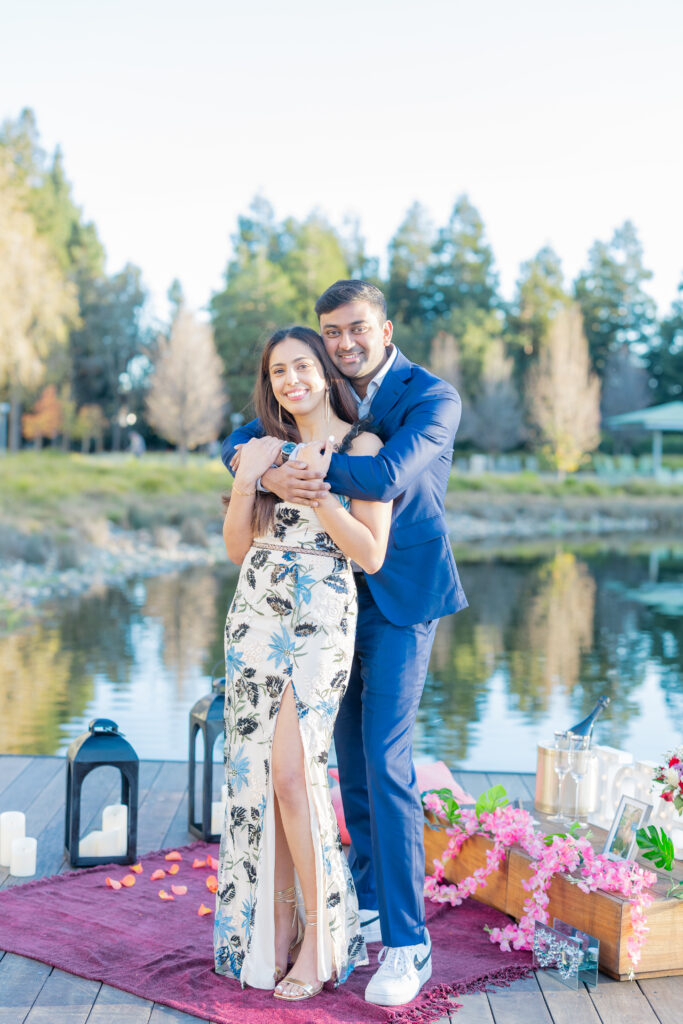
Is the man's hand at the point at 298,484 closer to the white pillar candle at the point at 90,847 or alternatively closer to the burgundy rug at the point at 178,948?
the burgundy rug at the point at 178,948

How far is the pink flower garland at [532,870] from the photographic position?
2.44 meters

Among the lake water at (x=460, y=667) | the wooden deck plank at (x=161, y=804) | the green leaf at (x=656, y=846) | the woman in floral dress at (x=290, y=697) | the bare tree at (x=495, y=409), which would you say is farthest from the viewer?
the bare tree at (x=495, y=409)

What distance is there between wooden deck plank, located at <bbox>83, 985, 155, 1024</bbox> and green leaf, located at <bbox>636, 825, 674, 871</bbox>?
1.27 meters

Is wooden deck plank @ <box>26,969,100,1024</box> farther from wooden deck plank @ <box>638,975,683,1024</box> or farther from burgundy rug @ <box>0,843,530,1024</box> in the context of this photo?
wooden deck plank @ <box>638,975,683,1024</box>

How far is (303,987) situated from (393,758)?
1.80 feet

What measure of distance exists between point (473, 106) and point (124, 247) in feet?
61.2

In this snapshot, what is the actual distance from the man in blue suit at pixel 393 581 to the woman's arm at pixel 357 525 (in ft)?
0.13

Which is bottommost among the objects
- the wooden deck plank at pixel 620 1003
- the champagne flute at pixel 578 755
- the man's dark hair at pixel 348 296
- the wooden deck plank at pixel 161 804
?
the wooden deck plank at pixel 161 804

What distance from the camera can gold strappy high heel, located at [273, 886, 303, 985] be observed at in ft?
7.75

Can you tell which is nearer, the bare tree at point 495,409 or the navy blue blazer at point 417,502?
the navy blue blazer at point 417,502

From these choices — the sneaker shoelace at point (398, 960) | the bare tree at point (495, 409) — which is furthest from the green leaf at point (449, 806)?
the bare tree at point (495, 409)

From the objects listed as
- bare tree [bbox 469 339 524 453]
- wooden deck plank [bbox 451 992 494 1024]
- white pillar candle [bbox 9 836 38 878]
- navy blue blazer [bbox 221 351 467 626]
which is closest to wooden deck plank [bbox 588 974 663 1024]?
wooden deck plank [bbox 451 992 494 1024]

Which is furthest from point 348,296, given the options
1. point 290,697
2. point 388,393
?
point 290,697

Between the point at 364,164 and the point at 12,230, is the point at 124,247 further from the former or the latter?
the point at 12,230
